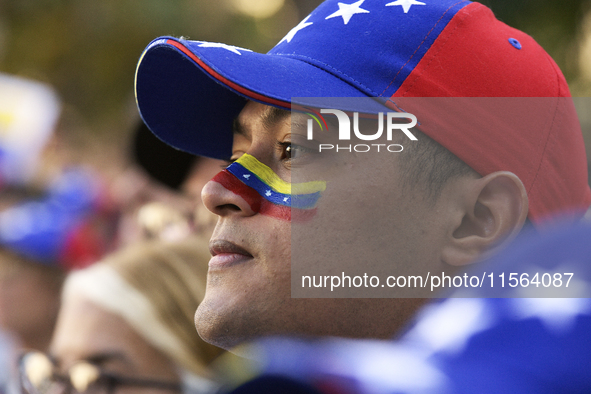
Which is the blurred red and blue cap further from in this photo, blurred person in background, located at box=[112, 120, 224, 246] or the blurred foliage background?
the blurred foliage background

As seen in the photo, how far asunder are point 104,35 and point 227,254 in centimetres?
989

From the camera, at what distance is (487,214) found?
1.58m

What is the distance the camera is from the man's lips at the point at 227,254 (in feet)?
5.14

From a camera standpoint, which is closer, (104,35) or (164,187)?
(164,187)

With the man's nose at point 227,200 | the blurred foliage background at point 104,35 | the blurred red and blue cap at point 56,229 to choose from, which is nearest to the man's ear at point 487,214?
the man's nose at point 227,200

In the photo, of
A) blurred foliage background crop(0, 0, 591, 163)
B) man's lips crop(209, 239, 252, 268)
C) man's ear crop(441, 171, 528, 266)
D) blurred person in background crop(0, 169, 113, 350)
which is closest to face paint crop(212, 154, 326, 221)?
man's lips crop(209, 239, 252, 268)

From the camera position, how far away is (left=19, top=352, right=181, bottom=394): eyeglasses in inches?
92.7

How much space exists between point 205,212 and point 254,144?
1.78m

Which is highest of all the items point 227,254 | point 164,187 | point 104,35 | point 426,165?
point 104,35

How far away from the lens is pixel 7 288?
342 centimetres

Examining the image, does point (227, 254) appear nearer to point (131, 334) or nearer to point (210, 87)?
point (210, 87)

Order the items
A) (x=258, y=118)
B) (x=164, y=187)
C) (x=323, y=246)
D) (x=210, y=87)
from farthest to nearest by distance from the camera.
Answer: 1. (x=164, y=187)
2. (x=210, y=87)
3. (x=258, y=118)
4. (x=323, y=246)

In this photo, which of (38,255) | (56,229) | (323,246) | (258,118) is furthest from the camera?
(56,229)

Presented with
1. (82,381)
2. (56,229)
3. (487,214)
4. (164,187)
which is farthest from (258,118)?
(56,229)
